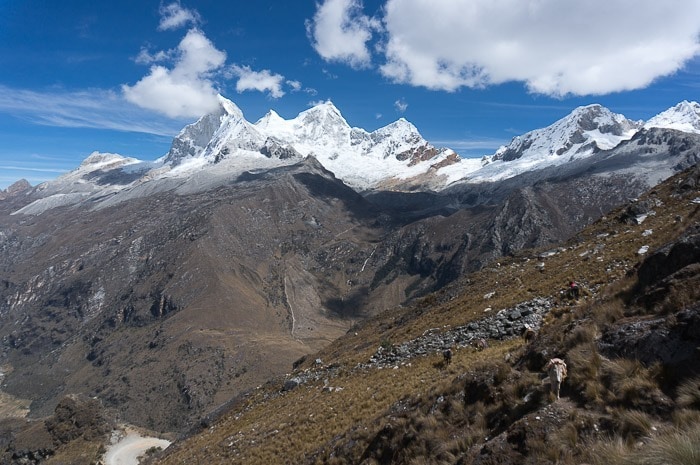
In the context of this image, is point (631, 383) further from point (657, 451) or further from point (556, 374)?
point (657, 451)

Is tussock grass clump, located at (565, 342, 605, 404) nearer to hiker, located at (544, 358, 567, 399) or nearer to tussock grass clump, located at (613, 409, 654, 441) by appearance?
hiker, located at (544, 358, 567, 399)

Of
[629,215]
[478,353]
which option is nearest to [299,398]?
[478,353]

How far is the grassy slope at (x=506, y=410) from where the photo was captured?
8930 millimetres

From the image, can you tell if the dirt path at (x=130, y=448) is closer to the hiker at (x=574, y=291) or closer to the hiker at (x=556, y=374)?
the hiker at (x=574, y=291)

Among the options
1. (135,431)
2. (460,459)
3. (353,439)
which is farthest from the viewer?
(135,431)

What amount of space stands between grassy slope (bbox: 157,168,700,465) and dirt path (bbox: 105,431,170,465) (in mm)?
61075

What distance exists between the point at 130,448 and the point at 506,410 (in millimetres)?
101571

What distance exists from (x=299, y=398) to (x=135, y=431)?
8768 cm

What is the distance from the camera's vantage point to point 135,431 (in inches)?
4058

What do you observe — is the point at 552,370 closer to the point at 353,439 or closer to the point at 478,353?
the point at 353,439

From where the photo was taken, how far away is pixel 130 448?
90062 mm

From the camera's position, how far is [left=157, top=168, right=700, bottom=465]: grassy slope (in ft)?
29.3

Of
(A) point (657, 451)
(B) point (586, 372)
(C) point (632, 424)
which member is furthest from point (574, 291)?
(A) point (657, 451)

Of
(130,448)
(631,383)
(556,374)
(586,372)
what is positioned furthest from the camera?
(130,448)
